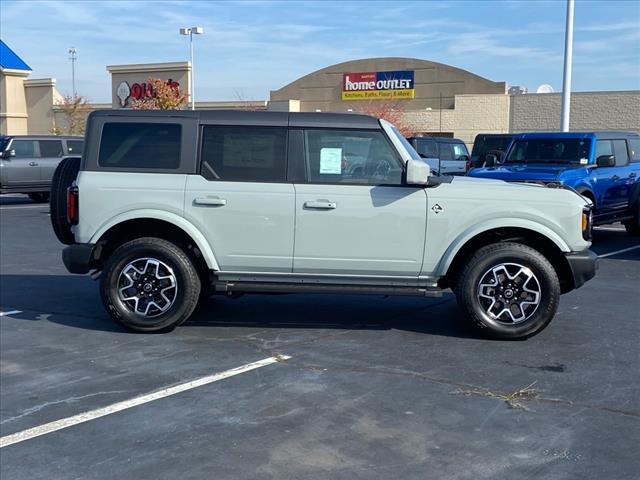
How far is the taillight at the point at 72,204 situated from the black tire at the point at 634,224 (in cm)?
1016

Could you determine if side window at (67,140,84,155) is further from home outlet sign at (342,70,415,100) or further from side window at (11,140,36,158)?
home outlet sign at (342,70,415,100)

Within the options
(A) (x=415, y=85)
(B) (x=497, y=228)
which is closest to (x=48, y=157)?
(B) (x=497, y=228)

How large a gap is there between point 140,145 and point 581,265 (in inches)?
162

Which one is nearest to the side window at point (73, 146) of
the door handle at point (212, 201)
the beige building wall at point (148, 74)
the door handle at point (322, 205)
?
the door handle at point (212, 201)

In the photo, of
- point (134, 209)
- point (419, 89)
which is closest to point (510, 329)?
point (134, 209)

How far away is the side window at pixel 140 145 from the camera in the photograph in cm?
701

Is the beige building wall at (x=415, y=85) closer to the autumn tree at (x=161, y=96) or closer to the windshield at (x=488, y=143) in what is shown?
the autumn tree at (x=161, y=96)

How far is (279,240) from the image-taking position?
690cm

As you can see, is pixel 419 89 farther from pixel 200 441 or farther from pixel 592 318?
pixel 200 441

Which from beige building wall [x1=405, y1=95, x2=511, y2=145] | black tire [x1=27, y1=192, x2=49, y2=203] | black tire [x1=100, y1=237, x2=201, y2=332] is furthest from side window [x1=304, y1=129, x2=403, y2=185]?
beige building wall [x1=405, y1=95, x2=511, y2=145]

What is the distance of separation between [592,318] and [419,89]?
4083 cm

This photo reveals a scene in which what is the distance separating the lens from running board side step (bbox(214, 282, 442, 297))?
6.85 meters

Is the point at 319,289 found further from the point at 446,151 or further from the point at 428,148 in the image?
the point at 446,151

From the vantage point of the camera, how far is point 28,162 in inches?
853
